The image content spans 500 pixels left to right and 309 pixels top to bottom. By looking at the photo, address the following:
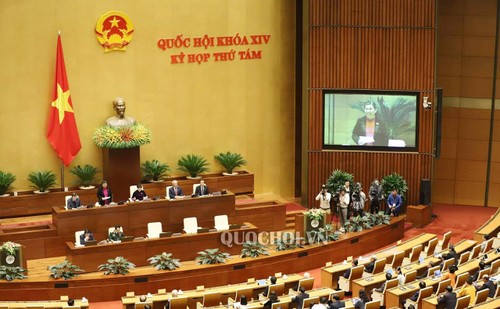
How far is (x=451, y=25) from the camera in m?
24.4

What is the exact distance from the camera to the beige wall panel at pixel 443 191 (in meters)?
25.1

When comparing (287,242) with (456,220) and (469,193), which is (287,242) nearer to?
(456,220)

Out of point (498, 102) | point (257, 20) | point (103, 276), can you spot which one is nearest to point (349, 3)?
point (257, 20)

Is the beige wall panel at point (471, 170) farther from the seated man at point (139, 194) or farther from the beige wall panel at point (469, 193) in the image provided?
the seated man at point (139, 194)

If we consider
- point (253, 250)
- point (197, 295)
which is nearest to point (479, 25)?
point (253, 250)

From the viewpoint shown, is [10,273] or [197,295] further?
[10,273]

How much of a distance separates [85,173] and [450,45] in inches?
432

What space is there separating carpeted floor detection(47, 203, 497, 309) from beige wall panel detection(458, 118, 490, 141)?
2.05 meters

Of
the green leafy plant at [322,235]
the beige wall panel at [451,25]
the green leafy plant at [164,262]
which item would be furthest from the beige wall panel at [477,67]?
the green leafy plant at [164,262]

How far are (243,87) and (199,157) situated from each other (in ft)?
Result: 7.42

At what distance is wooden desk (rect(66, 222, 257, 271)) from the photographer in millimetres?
18094

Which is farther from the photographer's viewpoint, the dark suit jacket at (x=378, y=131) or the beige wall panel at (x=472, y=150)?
the beige wall panel at (x=472, y=150)

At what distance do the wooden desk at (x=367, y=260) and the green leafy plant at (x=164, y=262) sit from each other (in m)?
3.12

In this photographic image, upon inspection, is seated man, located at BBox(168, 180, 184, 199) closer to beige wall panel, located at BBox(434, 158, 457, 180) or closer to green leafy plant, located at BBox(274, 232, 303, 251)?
green leafy plant, located at BBox(274, 232, 303, 251)
